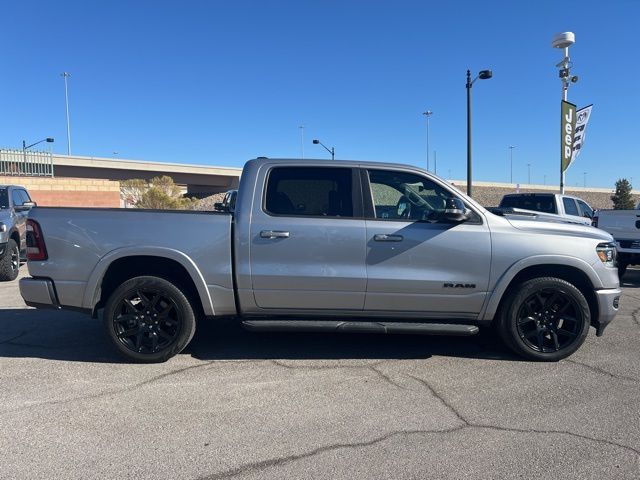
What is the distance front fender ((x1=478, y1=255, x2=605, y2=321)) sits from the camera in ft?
15.6

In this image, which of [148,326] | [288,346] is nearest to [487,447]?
[288,346]

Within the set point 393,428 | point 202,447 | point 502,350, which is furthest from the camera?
point 502,350

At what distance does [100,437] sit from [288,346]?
7.62ft

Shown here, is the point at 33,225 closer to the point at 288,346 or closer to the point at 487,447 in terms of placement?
the point at 288,346

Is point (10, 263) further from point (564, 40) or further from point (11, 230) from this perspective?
point (564, 40)

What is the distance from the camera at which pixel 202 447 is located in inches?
128

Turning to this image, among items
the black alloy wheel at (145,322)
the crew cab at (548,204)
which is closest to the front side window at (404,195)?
the black alloy wheel at (145,322)

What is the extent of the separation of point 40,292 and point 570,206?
11.9m

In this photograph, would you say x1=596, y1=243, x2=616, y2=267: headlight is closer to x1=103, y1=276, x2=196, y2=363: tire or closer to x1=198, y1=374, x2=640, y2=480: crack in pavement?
x1=198, y1=374, x2=640, y2=480: crack in pavement

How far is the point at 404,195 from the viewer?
5066 millimetres

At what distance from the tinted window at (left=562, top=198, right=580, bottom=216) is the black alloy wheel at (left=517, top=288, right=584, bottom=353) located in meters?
8.16

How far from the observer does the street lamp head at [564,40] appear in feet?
60.4

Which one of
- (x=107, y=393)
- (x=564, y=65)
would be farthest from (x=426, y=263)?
(x=564, y=65)

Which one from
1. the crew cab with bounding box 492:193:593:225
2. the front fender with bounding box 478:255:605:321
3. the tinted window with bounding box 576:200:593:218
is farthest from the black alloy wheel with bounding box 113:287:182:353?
the tinted window with bounding box 576:200:593:218
